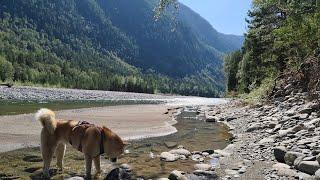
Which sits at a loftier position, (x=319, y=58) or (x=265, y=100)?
(x=319, y=58)

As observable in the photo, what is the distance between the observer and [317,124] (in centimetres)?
1458

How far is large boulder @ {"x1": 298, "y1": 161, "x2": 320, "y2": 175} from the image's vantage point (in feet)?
33.8

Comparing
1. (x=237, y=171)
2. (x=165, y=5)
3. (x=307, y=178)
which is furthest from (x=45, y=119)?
(x=307, y=178)

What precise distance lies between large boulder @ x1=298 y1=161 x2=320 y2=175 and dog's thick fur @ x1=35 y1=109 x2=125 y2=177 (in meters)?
4.63

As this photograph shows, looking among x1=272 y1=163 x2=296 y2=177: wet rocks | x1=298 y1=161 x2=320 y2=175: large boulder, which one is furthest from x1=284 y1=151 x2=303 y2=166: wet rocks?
x1=298 y1=161 x2=320 y2=175: large boulder

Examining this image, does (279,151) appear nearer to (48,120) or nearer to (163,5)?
(163,5)

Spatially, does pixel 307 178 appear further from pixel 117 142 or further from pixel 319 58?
pixel 319 58

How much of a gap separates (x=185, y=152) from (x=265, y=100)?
16428mm

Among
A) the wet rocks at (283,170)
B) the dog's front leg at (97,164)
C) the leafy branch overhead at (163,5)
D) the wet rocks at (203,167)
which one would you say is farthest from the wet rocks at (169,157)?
the leafy branch overhead at (163,5)

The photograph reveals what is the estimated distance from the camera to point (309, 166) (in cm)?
1048

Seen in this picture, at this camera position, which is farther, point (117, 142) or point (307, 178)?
point (117, 142)

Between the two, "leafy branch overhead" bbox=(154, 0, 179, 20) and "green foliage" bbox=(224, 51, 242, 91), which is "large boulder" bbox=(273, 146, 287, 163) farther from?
"green foliage" bbox=(224, 51, 242, 91)

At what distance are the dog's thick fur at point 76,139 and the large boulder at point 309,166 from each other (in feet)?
15.2

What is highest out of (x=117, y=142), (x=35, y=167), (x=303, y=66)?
(x=303, y=66)
